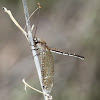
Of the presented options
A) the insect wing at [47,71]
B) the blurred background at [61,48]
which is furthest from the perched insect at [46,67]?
the blurred background at [61,48]

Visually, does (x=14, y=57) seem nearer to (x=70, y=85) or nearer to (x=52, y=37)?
(x=52, y=37)

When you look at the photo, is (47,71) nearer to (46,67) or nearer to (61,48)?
(46,67)

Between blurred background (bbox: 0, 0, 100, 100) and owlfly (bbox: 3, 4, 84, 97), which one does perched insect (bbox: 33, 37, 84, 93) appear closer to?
owlfly (bbox: 3, 4, 84, 97)

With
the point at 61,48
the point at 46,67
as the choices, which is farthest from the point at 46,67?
the point at 61,48

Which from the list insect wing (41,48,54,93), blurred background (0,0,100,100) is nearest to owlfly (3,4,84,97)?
insect wing (41,48,54,93)

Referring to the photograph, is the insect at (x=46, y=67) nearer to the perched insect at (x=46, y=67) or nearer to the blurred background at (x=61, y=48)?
the perched insect at (x=46, y=67)

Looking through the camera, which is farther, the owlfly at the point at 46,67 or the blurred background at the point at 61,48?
the blurred background at the point at 61,48

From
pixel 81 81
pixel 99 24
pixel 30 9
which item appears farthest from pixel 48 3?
pixel 81 81
